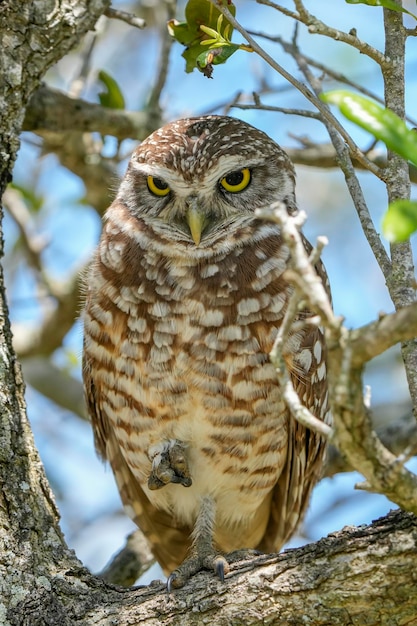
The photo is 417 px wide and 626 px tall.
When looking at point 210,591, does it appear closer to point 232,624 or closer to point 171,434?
point 232,624

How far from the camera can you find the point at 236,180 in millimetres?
3744

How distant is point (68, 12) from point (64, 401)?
258 centimetres

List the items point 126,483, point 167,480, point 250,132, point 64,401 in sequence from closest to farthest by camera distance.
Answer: point 167,480
point 250,132
point 126,483
point 64,401

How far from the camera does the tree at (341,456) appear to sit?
1.86m

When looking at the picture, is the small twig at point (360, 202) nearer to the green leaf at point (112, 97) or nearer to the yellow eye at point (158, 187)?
the yellow eye at point (158, 187)

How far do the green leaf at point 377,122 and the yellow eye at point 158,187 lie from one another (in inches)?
78.7

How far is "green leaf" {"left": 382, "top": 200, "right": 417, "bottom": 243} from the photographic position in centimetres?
156

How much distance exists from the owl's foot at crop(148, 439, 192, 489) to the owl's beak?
0.88 m

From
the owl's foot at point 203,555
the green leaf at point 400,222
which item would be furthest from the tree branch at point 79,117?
the green leaf at point 400,222

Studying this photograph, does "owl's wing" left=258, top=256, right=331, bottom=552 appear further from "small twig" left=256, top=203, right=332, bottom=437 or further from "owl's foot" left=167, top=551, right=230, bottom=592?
"small twig" left=256, top=203, right=332, bottom=437

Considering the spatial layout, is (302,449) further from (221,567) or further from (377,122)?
(377,122)

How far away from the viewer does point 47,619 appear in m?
2.66

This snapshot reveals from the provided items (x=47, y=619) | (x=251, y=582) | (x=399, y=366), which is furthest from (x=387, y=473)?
(x=399, y=366)

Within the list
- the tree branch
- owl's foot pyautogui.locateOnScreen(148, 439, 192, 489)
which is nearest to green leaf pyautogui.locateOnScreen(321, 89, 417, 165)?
owl's foot pyautogui.locateOnScreen(148, 439, 192, 489)
